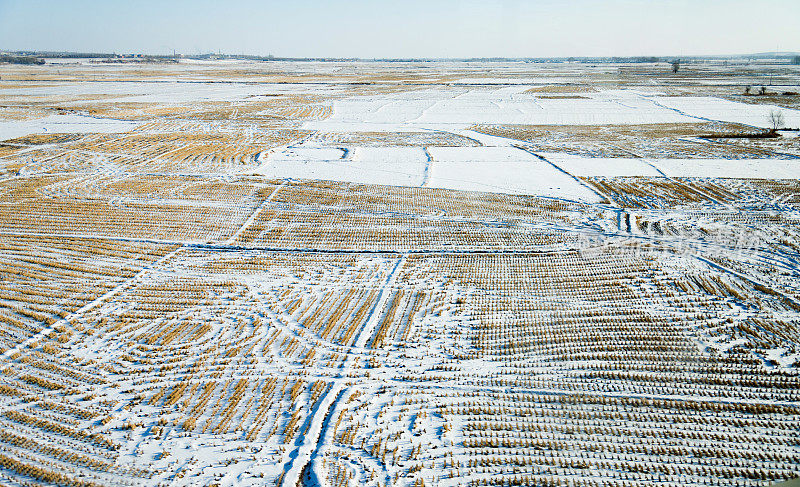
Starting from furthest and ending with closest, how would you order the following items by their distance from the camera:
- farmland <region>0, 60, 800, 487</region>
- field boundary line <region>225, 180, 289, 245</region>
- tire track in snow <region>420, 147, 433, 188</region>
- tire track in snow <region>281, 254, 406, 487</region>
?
tire track in snow <region>420, 147, 433, 188</region> < field boundary line <region>225, 180, 289, 245</region> < farmland <region>0, 60, 800, 487</region> < tire track in snow <region>281, 254, 406, 487</region>

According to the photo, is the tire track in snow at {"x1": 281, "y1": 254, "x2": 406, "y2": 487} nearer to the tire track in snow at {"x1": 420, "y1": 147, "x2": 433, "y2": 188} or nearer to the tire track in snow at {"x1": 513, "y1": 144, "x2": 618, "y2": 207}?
the tire track in snow at {"x1": 420, "y1": 147, "x2": 433, "y2": 188}

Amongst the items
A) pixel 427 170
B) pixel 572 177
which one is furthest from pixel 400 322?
pixel 572 177

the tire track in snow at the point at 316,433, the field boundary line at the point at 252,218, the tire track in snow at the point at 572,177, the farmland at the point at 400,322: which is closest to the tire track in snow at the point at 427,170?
the farmland at the point at 400,322

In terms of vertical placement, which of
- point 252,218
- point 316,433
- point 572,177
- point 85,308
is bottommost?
point 316,433

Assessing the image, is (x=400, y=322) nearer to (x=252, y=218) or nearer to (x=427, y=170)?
(x=252, y=218)

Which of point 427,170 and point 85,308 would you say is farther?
point 427,170

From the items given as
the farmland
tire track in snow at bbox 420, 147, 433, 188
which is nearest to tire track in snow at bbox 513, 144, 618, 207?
the farmland

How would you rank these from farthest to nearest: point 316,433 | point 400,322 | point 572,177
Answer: point 572,177 < point 400,322 < point 316,433

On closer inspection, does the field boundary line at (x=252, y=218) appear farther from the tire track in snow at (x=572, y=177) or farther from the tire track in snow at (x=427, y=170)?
the tire track in snow at (x=572, y=177)

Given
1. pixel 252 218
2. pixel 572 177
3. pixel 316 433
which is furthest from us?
pixel 572 177
